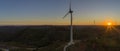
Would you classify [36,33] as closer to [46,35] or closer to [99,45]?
[46,35]

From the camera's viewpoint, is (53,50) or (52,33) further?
(52,33)

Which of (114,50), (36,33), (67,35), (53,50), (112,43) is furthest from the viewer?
(36,33)

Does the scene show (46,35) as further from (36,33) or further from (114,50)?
(114,50)

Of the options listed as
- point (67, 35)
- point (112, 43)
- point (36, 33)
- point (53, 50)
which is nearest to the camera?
point (112, 43)

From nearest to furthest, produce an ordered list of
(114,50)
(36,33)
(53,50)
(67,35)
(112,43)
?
1. (114,50)
2. (112,43)
3. (53,50)
4. (67,35)
5. (36,33)

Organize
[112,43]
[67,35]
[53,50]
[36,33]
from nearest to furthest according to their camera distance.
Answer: [112,43]
[53,50]
[67,35]
[36,33]

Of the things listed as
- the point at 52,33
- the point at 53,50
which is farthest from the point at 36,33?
the point at 53,50

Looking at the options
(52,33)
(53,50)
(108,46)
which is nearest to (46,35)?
(52,33)

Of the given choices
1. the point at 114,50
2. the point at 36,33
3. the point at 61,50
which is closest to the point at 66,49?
the point at 61,50

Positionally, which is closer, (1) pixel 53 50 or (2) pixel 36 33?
(1) pixel 53 50
